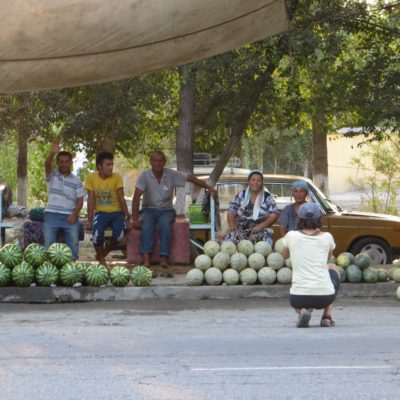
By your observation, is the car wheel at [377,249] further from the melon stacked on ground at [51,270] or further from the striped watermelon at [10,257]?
the striped watermelon at [10,257]

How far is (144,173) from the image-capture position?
13656 millimetres

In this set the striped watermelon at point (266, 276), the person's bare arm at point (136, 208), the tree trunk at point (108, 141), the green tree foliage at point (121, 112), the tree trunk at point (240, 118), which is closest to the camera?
the striped watermelon at point (266, 276)

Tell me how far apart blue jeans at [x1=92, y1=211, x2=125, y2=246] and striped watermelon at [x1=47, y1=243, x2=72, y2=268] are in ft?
4.02

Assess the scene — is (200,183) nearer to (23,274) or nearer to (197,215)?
(197,215)

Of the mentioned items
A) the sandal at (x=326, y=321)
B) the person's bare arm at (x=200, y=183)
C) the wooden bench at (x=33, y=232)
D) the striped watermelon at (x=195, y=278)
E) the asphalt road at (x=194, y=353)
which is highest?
the person's bare arm at (x=200, y=183)

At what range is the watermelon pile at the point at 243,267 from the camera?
1244 centimetres

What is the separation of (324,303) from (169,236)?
4.66m

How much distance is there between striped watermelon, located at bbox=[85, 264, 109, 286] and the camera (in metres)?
12.2

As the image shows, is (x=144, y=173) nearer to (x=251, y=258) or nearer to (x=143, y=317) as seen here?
(x=251, y=258)

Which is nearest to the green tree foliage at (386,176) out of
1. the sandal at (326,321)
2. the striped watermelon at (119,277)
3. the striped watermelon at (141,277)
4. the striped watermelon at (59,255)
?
the striped watermelon at (141,277)

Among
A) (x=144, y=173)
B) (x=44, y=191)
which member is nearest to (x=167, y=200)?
(x=144, y=173)

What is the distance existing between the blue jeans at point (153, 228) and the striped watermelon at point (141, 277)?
1100mm

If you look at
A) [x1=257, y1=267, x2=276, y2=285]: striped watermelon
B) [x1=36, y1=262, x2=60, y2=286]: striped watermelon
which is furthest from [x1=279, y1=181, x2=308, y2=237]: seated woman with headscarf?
[x1=36, y1=262, x2=60, y2=286]: striped watermelon

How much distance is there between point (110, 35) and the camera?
36.2 ft
